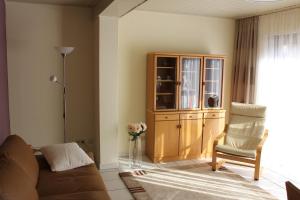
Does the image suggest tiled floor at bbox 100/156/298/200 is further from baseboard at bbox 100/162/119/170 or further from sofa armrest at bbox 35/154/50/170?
sofa armrest at bbox 35/154/50/170

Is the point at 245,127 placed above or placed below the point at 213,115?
below

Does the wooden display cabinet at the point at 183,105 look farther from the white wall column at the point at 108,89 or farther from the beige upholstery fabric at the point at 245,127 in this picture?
the white wall column at the point at 108,89

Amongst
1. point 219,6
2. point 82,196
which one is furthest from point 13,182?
point 219,6

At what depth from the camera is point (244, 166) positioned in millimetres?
3865

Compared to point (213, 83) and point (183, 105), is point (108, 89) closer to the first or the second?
point (183, 105)

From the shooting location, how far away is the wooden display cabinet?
4.16m

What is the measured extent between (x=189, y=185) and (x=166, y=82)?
5.38ft

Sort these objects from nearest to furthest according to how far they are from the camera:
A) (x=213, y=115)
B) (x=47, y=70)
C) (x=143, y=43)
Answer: (x=47, y=70), (x=143, y=43), (x=213, y=115)

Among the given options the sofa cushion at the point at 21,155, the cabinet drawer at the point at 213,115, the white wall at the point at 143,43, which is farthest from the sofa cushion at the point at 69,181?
the cabinet drawer at the point at 213,115

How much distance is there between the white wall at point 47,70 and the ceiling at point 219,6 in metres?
1.09

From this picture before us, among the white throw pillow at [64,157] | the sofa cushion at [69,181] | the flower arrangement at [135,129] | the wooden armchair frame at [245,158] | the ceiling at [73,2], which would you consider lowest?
the wooden armchair frame at [245,158]

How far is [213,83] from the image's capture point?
14.9 feet

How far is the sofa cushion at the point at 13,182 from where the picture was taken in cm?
165

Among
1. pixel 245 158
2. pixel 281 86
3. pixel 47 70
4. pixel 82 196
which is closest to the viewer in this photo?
pixel 82 196
